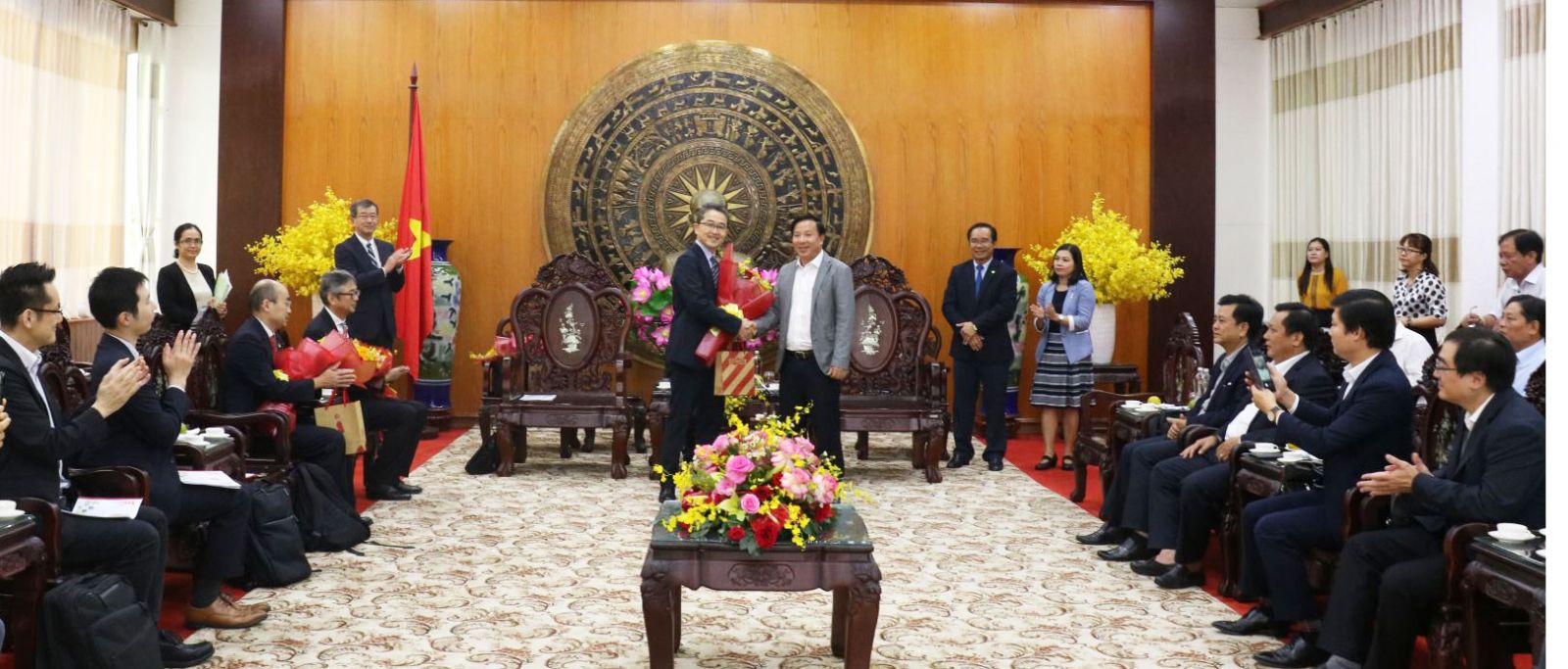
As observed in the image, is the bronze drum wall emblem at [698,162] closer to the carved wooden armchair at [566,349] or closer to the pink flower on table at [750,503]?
the carved wooden armchair at [566,349]

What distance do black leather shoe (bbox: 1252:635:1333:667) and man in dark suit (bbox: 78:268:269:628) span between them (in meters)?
2.97

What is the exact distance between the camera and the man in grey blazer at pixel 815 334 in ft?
21.2

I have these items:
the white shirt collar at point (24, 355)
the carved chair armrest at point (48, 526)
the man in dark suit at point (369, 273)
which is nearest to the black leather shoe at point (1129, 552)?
the carved chair armrest at point (48, 526)

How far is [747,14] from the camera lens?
8.88 metres

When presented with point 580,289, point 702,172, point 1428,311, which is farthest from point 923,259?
point 1428,311

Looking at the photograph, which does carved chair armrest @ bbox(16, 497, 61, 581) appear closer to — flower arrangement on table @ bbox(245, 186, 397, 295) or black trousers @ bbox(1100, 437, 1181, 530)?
black trousers @ bbox(1100, 437, 1181, 530)

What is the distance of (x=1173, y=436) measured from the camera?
17.5 feet

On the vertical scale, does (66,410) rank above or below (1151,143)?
below

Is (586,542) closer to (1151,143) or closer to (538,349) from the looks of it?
(538,349)

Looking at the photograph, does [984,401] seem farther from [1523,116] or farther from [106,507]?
[106,507]

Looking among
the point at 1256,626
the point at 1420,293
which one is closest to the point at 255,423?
the point at 1256,626

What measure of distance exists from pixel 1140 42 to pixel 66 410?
23.1 feet

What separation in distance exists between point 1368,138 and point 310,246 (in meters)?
6.36

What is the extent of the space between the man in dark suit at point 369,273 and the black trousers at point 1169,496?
429 cm
